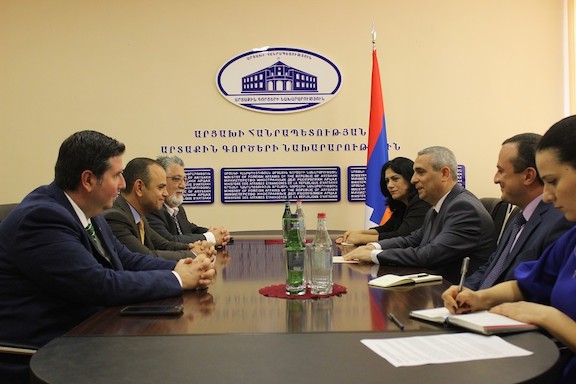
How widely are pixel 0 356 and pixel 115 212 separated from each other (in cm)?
125

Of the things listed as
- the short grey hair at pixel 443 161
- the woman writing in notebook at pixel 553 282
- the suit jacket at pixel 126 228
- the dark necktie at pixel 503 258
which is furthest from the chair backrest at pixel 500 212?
the suit jacket at pixel 126 228

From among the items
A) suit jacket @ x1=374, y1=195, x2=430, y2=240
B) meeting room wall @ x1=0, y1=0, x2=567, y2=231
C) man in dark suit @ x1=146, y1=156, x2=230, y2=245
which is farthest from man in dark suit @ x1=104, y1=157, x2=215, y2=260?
meeting room wall @ x1=0, y1=0, x2=567, y2=231

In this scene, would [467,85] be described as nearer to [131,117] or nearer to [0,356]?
[131,117]

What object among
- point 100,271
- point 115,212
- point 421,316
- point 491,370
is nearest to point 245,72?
point 115,212

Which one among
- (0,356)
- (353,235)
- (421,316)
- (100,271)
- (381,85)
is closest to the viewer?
(421,316)

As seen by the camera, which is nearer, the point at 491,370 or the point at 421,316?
the point at 491,370

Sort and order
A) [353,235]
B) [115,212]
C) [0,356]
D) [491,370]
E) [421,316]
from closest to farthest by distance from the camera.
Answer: [491,370]
[421,316]
[0,356]
[115,212]
[353,235]

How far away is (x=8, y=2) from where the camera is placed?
5164mm

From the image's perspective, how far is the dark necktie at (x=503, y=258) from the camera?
7.42 feet

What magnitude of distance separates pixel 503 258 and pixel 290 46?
11.1ft

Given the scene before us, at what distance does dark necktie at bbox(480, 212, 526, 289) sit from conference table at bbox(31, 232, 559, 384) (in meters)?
0.31

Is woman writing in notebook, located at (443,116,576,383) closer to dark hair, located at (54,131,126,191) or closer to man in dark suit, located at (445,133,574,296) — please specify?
man in dark suit, located at (445,133,574,296)

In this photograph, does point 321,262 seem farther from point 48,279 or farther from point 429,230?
point 429,230

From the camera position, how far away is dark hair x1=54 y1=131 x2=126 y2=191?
6.81 feet
